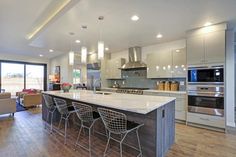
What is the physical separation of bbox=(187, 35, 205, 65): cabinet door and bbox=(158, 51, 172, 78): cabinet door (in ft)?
2.56

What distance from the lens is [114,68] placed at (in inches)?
251

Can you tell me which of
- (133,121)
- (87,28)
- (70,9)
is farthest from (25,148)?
(87,28)

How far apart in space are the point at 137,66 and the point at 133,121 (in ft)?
10.9

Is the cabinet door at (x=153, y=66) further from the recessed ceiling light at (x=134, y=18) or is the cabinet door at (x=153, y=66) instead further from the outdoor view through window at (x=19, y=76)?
the outdoor view through window at (x=19, y=76)

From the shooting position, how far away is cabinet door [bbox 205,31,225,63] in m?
3.34

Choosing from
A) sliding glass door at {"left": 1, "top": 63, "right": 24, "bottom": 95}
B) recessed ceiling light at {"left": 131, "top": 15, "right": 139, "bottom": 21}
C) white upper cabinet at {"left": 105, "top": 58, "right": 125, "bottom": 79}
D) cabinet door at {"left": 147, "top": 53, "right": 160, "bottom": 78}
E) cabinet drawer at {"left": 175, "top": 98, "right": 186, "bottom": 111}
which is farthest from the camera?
sliding glass door at {"left": 1, "top": 63, "right": 24, "bottom": 95}

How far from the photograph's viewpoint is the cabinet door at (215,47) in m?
3.34

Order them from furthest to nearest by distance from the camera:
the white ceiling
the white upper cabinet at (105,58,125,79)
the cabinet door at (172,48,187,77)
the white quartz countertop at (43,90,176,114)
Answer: the white upper cabinet at (105,58,125,79) → the cabinet door at (172,48,187,77) → the white ceiling → the white quartz countertop at (43,90,176,114)

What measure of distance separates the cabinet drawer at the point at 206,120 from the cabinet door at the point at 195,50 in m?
1.40

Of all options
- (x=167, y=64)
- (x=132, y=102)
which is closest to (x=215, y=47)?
(x=167, y=64)

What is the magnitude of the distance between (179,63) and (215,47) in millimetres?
1099

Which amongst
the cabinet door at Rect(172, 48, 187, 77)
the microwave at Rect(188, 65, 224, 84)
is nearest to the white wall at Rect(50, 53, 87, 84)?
the cabinet door at Rect(172, 48, 187, 77)

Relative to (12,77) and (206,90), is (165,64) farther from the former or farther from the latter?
(12,77)

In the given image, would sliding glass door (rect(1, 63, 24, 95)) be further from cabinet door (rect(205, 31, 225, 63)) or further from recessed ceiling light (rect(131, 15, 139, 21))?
cabinet door (rect(205, 31, 225, 63))
